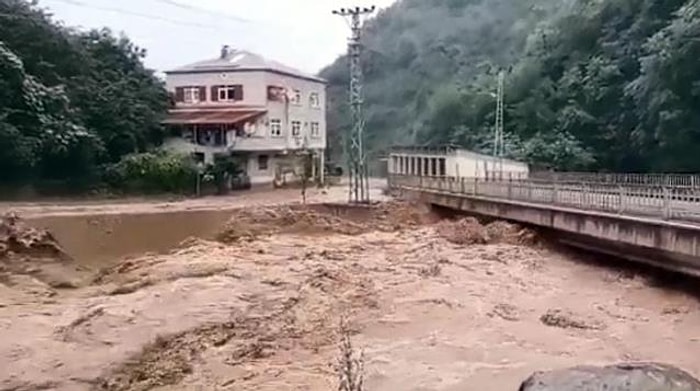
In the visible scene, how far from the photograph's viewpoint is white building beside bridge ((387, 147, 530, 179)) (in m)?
45.0

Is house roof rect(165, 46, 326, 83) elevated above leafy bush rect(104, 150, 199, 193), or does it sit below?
above

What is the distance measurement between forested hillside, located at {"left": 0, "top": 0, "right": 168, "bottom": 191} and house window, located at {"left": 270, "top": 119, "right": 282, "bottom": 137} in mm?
6524

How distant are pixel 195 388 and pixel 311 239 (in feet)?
63.8

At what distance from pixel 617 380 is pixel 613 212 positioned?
15.8 meters

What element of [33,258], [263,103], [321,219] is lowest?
[33,258]

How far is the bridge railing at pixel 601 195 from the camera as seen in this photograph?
58.9ft

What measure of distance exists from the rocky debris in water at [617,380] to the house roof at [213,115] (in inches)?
1756

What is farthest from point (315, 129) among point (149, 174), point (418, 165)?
point (149, 174)

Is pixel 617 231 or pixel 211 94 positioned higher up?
pixel 211 94

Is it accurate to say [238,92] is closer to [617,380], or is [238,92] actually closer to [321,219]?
[321,219]

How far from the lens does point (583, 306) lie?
17312 mm

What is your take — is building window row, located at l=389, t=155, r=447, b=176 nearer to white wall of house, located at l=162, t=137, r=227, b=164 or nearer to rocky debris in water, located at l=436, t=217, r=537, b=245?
white wall of house, located at l=162, t=137, r=227, b=164

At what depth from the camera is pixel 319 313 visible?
53.9 ft

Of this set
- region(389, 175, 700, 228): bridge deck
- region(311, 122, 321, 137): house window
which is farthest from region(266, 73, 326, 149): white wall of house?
region(389, 175, 700, 228): bridge deck
